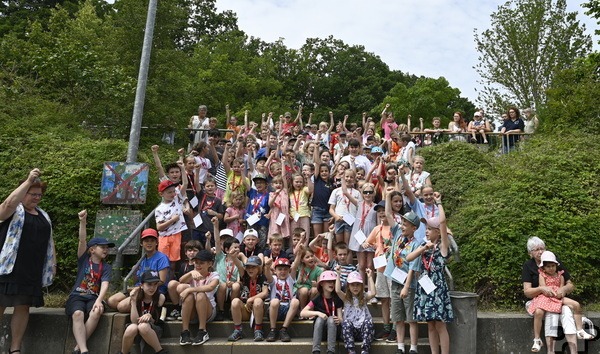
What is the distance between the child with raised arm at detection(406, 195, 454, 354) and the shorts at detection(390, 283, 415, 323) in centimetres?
18

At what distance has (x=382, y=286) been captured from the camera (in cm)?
738

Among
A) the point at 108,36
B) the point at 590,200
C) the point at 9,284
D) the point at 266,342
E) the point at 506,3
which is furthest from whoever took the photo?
the point at 506,3

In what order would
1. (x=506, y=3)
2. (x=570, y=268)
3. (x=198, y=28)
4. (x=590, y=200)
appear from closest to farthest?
(x=570, y=268), (x=590, y=200), (x=506, y=3), (x=198, y=28)

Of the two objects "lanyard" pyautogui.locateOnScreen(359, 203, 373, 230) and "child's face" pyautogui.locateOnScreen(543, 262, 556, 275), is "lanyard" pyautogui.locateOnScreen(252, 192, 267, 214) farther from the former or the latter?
"child's face" pyautogui.locateOnScreen(543, 262, 556, 275)

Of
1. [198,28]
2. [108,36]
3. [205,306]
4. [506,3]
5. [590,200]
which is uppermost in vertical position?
[198,28]

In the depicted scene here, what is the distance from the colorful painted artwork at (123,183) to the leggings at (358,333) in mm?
3919

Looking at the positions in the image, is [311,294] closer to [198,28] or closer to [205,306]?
[205,306]

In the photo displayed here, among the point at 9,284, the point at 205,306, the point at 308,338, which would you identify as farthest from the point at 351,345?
the point at 9,284

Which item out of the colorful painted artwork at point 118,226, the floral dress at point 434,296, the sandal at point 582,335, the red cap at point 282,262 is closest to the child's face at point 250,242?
the red cap at point 282,262

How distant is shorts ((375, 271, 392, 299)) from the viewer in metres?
7.29

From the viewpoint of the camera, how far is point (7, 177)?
31.2 feet

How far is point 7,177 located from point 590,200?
10589mm

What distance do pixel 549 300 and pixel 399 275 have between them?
6.62 ft

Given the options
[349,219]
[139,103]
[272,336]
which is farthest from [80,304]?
[349,219]
